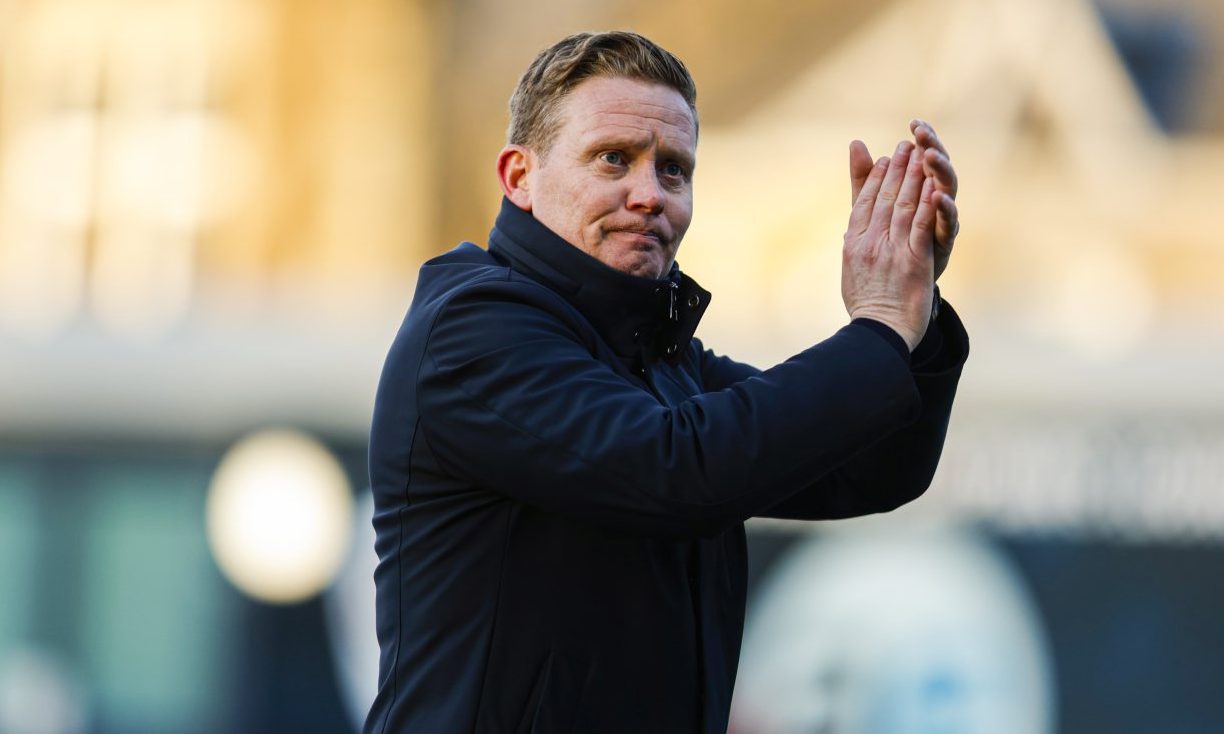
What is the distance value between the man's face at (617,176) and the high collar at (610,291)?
30mm

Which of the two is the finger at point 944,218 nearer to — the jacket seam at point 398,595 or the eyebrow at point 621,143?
the eyebrow at point 621,143

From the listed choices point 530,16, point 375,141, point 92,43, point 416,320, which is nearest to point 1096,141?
point 530,16

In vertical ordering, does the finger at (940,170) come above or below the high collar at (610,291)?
above

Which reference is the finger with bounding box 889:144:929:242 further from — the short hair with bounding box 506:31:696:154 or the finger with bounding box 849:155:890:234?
the short hair with bounding box 506:31:696:154

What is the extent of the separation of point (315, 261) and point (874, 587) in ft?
19.0

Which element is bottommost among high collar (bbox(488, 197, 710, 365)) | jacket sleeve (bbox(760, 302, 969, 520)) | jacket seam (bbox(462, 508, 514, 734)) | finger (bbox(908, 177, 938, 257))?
jacket seam (bbox(462, 508, 514, 734))

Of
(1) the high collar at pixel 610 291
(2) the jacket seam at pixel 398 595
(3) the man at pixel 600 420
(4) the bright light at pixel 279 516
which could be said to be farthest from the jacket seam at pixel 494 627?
(4) the bright light at pixel 279 516

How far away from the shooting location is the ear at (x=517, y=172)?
2256mm

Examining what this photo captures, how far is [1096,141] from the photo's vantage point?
11.9 m

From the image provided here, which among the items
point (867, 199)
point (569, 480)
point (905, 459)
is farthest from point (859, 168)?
point (569, 480)

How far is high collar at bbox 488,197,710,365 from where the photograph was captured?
2143mm

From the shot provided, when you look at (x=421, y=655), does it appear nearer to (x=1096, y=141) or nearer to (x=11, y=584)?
(x=11, y=584)

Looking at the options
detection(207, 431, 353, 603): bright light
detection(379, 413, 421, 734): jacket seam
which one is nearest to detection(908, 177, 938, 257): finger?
detection(379, 413, 421, 734): jacket seam

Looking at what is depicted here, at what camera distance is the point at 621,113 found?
7.16ft
